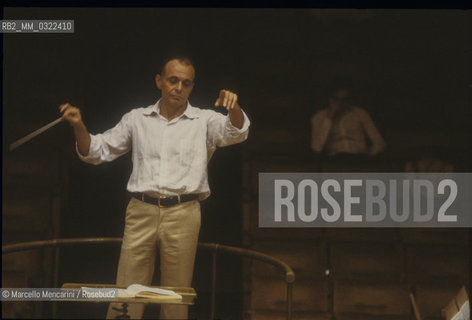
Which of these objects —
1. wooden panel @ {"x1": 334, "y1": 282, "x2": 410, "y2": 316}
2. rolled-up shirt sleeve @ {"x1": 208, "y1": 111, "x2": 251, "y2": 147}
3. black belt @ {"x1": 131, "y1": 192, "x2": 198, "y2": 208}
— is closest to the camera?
black belt @ {"x1": 131, "y1": 192, "x2": 198, "y2": 208}

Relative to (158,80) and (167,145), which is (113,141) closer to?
(167,145)

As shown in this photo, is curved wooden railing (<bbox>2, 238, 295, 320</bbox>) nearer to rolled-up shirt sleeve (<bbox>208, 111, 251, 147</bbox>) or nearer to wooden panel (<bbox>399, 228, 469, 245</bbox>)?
rolled-up shirt sleeve (<bbox>208, 111, 251, 147</bbox>)

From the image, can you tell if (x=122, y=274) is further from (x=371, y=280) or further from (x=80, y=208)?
(x=371, y=280)

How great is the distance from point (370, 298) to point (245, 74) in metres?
1.67

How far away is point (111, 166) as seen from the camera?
395 centimetres

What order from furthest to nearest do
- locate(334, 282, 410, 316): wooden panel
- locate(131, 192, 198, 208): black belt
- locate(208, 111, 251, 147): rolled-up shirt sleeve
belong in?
locate(334, 282, 410, 316): wooden panel, locate(208, 111, 251, 147): rolled-up shirt sleeve, locate(131, 192, 198, 208): black belt

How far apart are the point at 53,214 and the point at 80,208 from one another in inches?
7.1

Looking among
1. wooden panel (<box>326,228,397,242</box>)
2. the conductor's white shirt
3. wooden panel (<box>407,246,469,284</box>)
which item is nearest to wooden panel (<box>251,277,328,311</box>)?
wooden panel (<box>326,228,397,242</box>)

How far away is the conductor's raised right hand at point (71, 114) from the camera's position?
12.9 ft

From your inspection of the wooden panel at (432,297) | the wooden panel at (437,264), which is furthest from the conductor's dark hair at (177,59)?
the wooden panel at (432,297)

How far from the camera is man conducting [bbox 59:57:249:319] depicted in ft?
12.4

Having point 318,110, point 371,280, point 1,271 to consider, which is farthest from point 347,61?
point 1,271

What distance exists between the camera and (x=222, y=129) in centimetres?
388

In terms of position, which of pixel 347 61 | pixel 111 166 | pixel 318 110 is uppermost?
pixel 347 61
